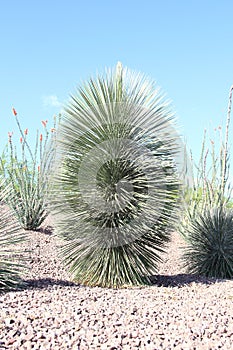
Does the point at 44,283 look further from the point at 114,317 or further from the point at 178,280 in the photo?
the point at 178,280

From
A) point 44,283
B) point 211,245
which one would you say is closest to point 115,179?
point 44,283

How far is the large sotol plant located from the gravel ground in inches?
17.6

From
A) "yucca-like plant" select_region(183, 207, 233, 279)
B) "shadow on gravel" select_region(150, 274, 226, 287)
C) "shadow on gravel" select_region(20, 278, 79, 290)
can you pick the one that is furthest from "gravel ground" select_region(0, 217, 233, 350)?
"yucca-like plant" select_region(183, 207, 233, 279)

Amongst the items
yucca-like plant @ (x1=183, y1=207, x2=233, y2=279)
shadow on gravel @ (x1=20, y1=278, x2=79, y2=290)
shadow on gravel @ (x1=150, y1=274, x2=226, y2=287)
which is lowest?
shadow on gravel @ (x1=20, y1=278, x2=79, y2=290)

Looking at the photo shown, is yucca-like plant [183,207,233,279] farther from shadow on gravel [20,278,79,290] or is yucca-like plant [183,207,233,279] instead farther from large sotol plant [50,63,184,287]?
shadow on gravel [20,278,79,290]

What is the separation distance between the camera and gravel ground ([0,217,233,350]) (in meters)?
3.08

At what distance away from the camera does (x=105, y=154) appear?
5.10 meters

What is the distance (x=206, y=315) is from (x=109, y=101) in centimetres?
272

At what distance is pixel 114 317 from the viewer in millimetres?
3576

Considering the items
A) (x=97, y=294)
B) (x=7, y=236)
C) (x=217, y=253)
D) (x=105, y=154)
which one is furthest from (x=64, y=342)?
(x=217, y=253)

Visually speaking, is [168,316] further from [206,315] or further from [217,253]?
[217,253]

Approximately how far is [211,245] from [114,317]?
3541 mm

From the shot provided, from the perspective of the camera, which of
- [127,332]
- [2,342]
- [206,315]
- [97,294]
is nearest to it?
[2,342]

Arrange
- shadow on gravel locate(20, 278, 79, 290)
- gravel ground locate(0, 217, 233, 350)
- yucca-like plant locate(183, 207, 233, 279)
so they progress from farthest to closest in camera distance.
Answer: yucca-like plant locate(183, 207, 233, 279)
shadow on gravel locate(20, 278, 79, 290)
gravel ground locate(0, 217, 233, 350)
